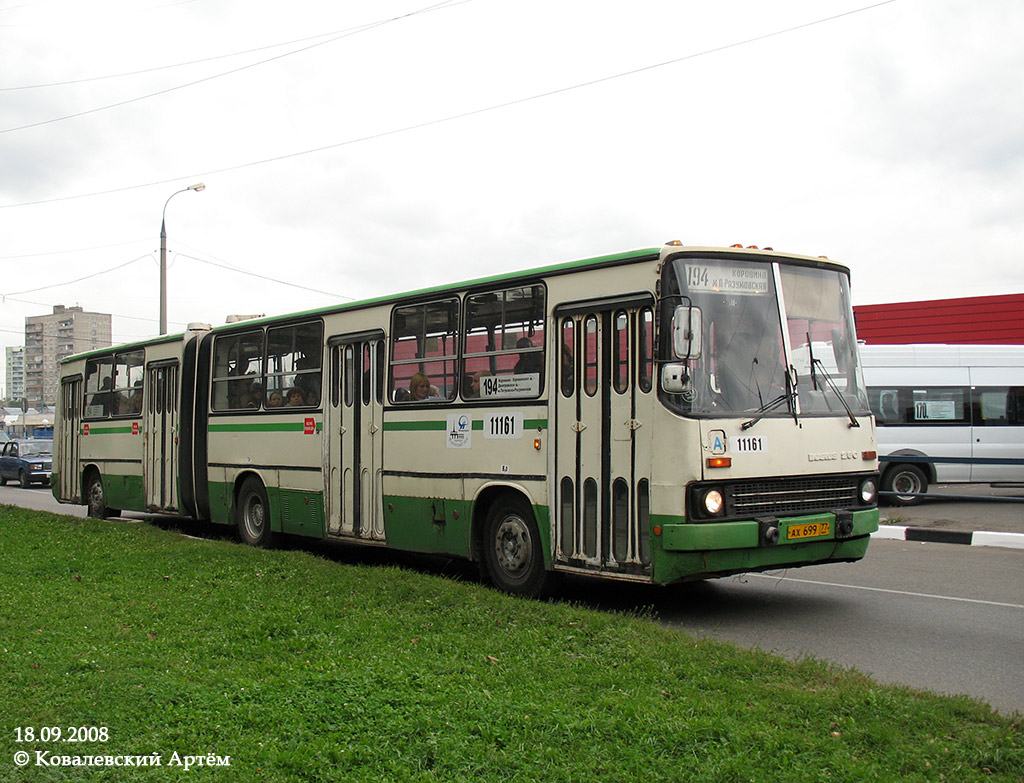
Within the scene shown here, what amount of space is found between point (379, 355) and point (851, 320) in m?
5.02

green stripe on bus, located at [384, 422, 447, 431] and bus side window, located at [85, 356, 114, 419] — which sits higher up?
bus side window, located at [85, 356, 114, 419]

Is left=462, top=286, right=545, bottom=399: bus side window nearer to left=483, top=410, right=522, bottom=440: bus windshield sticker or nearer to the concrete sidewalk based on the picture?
left=483, top=410, right=522, bottom=440: bus windshield sticker

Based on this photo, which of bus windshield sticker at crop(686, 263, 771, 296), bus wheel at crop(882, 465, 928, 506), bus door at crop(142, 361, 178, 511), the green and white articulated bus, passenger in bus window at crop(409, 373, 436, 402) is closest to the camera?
the green and white articulated bus

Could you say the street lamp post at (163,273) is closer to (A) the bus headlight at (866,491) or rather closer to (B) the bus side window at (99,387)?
(B) the bus side window at (99,387)

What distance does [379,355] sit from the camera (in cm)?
1110

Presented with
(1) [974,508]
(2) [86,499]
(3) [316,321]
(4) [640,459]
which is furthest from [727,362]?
(2) [86,499]

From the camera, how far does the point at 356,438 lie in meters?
11.4

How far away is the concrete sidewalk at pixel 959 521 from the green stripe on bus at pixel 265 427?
28.1 ft

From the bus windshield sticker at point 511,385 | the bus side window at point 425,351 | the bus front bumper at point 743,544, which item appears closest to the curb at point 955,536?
the bus front bumper at point 743,544

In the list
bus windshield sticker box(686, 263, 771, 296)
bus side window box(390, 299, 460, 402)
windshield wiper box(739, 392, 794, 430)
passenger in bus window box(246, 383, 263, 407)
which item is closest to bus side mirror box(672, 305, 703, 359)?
bus windshield sticker box(686, 263, 771, 296)

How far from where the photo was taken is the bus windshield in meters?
7.84

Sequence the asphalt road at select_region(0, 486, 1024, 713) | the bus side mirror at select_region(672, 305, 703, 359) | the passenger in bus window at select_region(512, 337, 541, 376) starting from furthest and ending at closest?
the passenger in bus window at select_region(512, 337, 541, 376)
the bus side mirror at select_region(672, 305, 703, 359)
the asphalt road at select_region(0, 486, 1024, 713)

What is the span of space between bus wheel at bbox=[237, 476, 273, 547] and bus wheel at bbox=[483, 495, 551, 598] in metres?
4.62

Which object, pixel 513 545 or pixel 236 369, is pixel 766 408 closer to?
pixel 513 545
